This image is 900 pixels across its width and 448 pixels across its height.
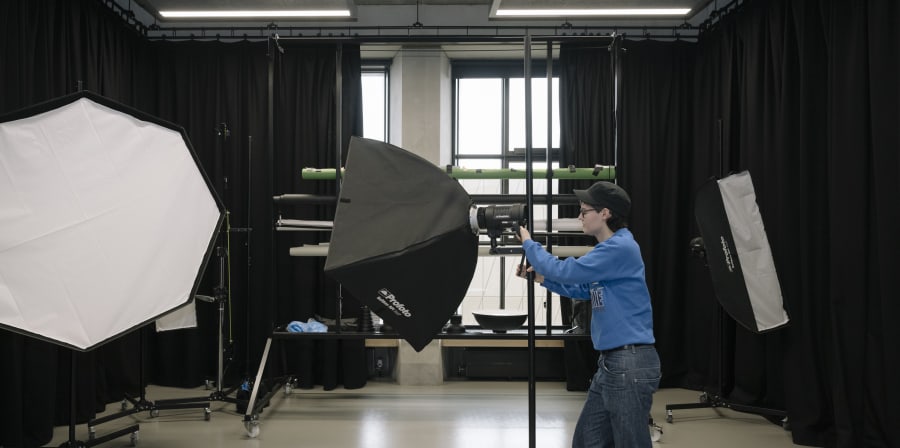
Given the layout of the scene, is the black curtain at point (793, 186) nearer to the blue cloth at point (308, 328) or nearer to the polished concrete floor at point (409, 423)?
the polished concrete floor at point (409, 423)

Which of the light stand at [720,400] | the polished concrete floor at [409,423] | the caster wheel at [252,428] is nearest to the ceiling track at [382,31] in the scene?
the light stand at [720,400]

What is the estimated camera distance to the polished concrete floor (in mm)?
3684

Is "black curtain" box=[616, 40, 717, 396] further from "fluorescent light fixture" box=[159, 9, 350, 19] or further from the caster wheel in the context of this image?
the caster wheel

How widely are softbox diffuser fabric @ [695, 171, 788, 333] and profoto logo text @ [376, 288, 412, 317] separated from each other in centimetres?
297

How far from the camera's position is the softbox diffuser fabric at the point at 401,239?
139 centimetres

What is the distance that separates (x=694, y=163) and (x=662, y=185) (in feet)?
0.97

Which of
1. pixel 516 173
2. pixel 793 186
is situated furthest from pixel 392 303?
pixel 793 186

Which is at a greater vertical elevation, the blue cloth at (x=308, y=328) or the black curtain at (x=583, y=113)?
the black curtain at (x=583, y=113)

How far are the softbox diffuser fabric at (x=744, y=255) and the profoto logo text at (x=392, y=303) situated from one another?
297 cm

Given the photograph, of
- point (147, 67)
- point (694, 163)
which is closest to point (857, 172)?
point (694, 163)

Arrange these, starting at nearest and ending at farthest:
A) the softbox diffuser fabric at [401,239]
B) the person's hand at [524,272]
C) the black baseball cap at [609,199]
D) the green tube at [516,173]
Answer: the softbox diffuser fabric at [401,239] → the person's hand at [524,272] → the black baseball cap at [609,199] → the green tube at [516,173]

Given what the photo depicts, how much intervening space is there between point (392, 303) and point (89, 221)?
2.07 meters

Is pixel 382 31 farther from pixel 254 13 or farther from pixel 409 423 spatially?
pixel 409 423

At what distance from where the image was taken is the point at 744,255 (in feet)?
12.5
